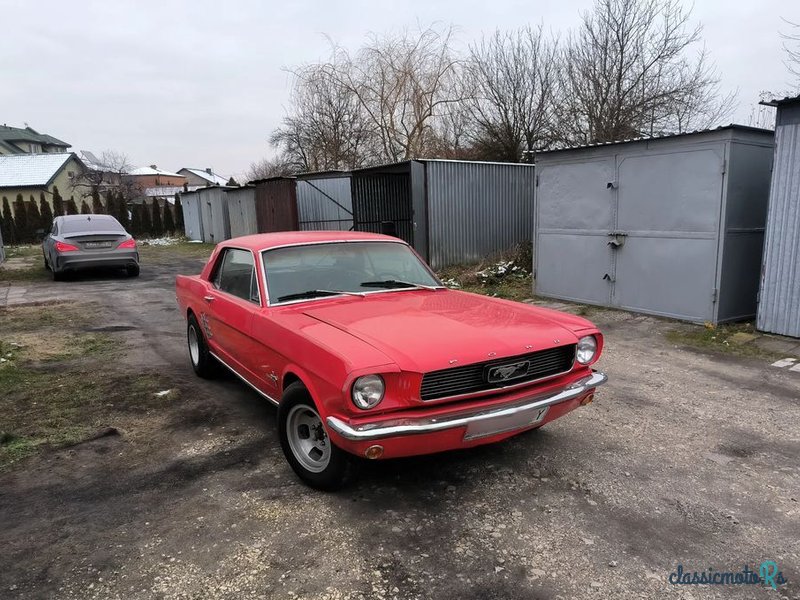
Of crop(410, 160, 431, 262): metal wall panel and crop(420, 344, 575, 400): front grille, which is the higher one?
crop(410, 160, 431, 262): metal wall panel

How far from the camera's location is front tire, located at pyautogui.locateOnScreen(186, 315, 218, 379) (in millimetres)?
5422

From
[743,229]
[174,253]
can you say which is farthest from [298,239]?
[174,253]

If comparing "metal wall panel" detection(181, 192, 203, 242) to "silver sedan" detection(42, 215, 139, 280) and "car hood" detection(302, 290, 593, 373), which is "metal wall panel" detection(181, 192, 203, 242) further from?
"car hood" detection(302, 290, 593, 373)

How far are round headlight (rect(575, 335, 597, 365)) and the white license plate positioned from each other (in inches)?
21.5

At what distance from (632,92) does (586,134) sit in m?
1.81

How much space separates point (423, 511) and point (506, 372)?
0.91 m

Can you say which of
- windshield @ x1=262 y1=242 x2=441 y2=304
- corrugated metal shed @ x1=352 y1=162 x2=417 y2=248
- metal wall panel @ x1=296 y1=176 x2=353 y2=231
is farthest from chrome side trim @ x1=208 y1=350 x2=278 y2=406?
metal wall panel @ x1=296 y1=176 x2=353 y2=231

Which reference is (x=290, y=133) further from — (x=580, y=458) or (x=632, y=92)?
(x=580, y=458)

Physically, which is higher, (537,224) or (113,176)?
(113,176)

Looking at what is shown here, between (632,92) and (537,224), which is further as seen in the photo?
(632,92)

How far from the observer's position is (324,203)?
57.0 ft

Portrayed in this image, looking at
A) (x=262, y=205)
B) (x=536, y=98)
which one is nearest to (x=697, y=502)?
(x=262, y=205)

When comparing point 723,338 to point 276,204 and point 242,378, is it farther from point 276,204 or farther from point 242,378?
point 276,204

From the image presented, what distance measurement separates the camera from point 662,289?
7801 mm
